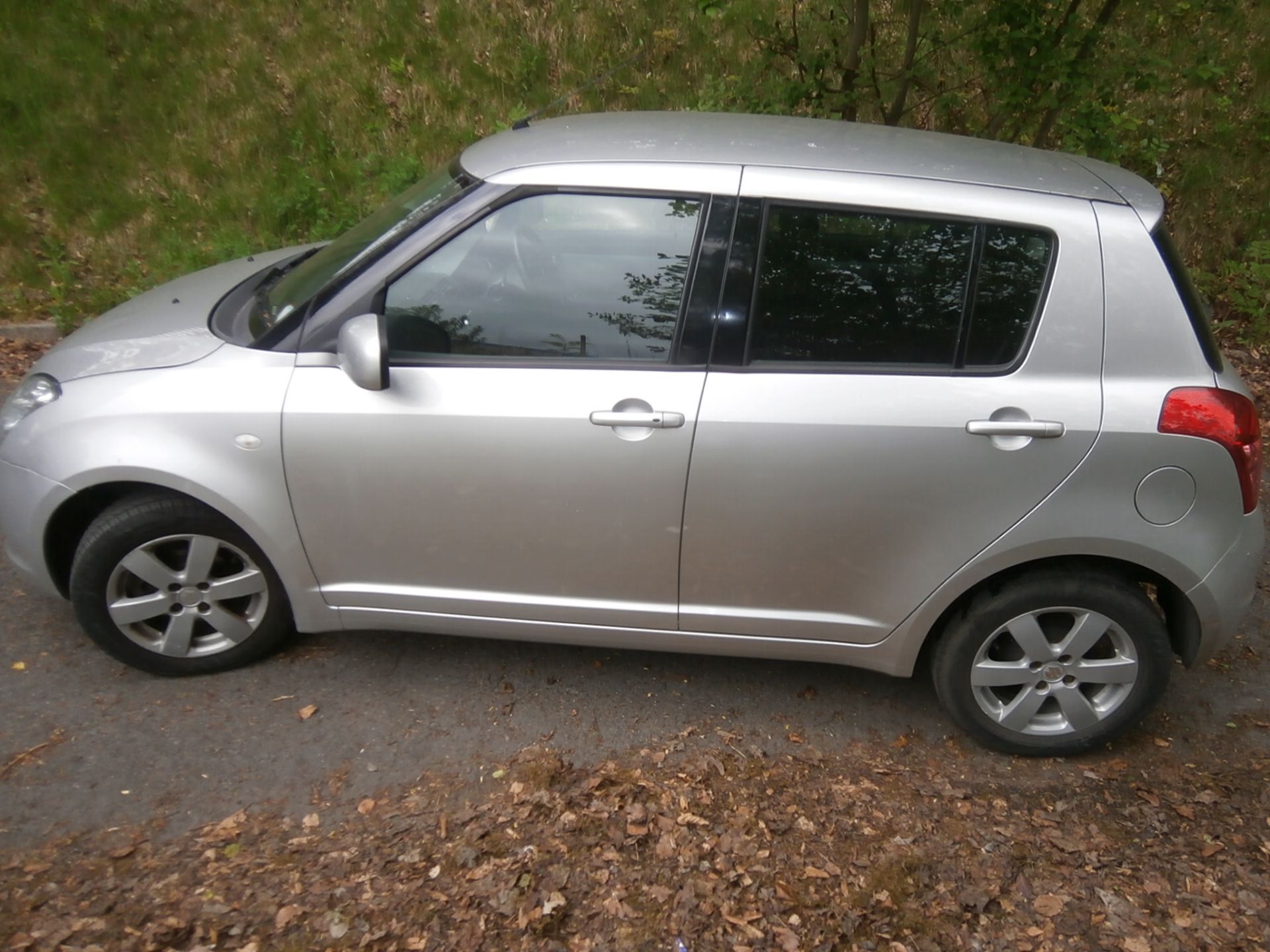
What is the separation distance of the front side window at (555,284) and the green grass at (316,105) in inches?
Result: 162

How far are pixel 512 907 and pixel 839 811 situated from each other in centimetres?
108

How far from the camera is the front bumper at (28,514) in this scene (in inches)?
133

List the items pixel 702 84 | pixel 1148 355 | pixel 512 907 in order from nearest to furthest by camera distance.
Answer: pixel 512 907 < pixel 1148 355 < pixel 702 84

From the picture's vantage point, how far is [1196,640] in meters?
3.36

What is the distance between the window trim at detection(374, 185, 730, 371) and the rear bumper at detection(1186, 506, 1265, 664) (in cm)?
176

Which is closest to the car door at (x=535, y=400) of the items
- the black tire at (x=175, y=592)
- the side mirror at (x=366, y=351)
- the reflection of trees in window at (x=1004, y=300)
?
the side mirror at (x=366, y=351)

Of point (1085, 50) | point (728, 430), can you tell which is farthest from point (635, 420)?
point (1085, 50)

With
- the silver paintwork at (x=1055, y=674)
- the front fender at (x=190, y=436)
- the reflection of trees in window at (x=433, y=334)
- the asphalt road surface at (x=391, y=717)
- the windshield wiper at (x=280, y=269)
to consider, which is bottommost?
the asphalt road surface at (x=391, y=717)

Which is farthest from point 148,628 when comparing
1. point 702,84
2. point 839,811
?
point 702,84

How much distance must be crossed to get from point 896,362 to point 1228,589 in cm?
131

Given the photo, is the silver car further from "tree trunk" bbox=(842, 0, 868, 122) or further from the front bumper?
"tree trunk" bbox=(842, 0, 868, 122)

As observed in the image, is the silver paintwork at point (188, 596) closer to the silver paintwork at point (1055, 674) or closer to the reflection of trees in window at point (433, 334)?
the reflection of trees in window at point (433, 334)

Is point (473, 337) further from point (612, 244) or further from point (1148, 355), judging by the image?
point (1148, 355)

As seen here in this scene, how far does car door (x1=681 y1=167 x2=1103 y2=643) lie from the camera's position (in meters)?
3.08
